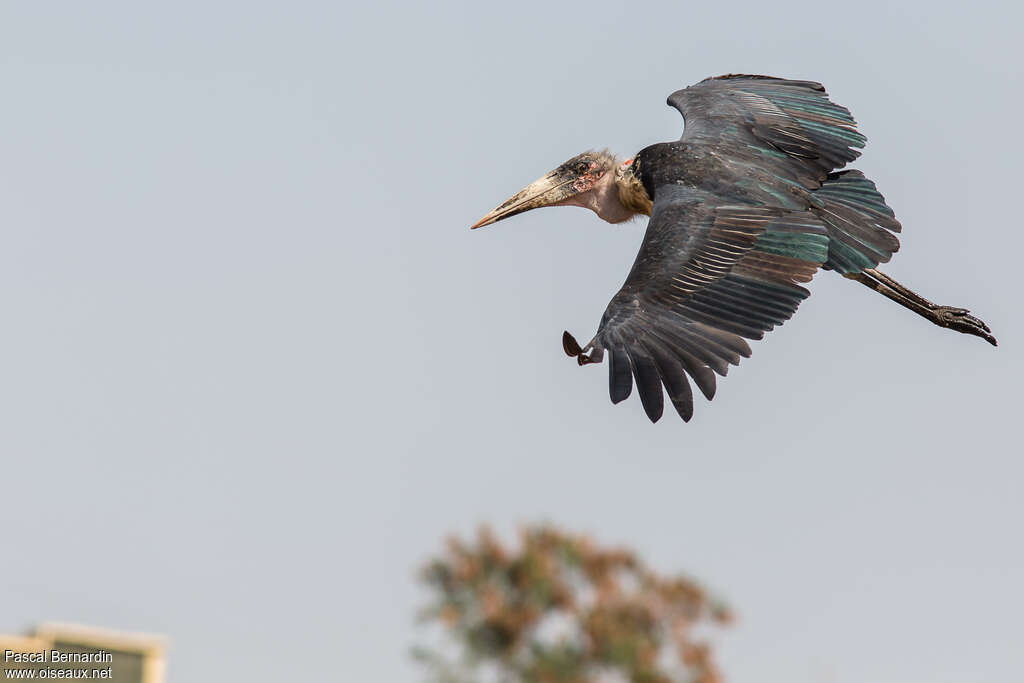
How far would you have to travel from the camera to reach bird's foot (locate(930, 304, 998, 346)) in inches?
541

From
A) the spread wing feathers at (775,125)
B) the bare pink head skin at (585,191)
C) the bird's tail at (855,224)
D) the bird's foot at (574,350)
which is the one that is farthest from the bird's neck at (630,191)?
the bird's foot at (574,350)

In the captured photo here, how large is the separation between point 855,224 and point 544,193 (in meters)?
2.53

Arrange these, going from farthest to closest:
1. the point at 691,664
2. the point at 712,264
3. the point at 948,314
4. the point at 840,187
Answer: the point at 691,664
the point at 948,314
the point at 840,187
the point at 712,264

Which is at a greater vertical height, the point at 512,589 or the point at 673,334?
the point at 512,589

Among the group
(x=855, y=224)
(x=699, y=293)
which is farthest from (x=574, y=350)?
(x=855, y=224)

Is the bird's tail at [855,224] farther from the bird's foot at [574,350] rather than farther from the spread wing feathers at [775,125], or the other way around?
the bird's foot at [574,350]

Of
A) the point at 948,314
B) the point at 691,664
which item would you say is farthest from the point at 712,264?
the point at 691,664

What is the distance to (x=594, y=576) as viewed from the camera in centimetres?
2247

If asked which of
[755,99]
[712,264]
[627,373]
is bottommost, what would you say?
[627,373]

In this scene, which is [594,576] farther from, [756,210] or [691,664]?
[756,210]

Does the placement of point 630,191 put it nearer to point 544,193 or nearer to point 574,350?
point 544,193

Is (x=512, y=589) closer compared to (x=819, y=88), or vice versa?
(x=819, y=88)

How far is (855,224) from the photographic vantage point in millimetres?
12617

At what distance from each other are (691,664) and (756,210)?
34.3ft
